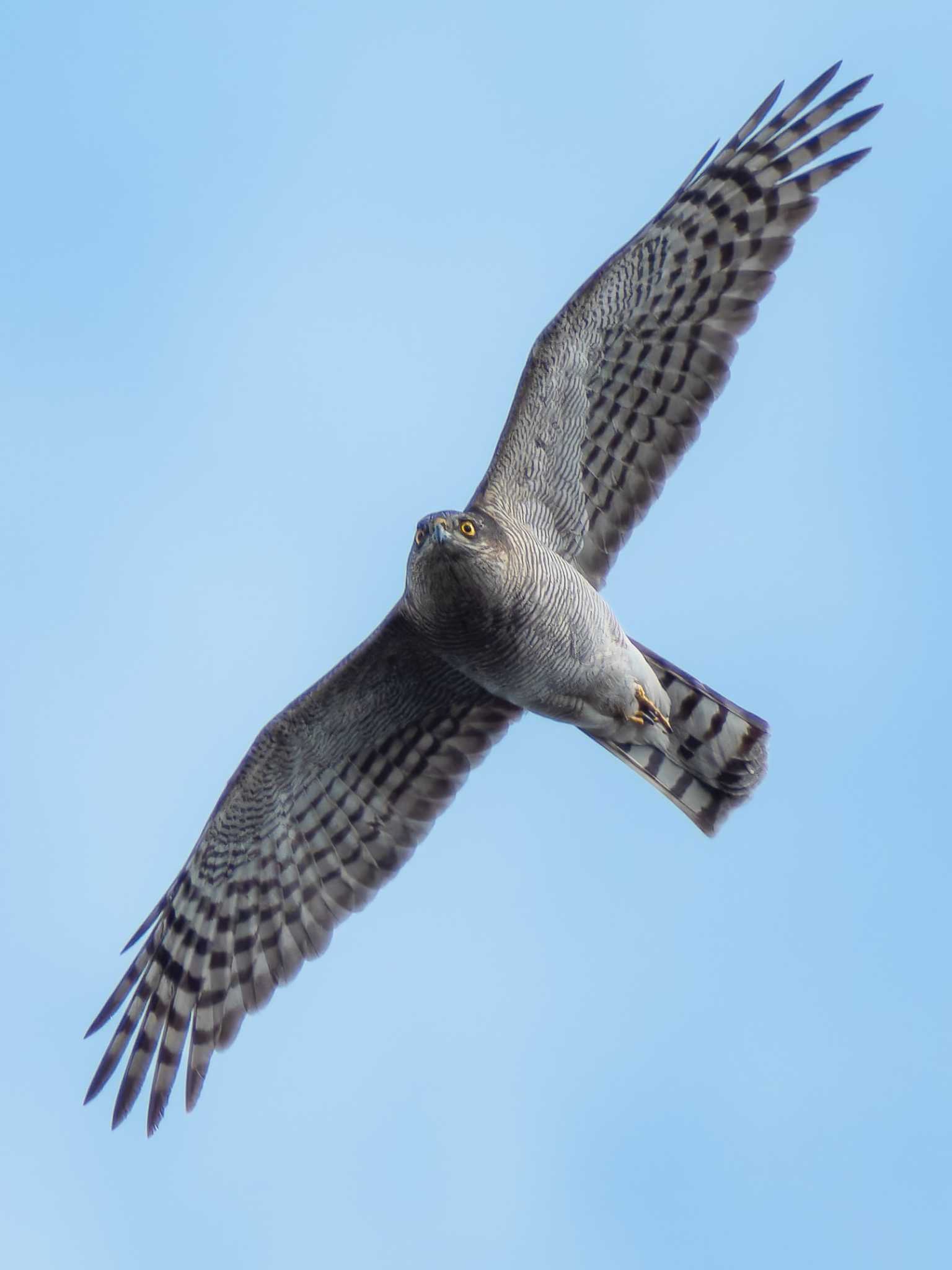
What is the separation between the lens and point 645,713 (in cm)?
1243

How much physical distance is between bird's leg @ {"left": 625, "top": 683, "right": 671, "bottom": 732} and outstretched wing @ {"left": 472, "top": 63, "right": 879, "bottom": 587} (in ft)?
3.18

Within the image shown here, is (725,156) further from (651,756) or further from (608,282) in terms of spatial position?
(651,756)

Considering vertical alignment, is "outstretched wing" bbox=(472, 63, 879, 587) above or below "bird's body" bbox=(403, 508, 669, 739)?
above

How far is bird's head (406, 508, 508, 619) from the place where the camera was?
11.2 meters

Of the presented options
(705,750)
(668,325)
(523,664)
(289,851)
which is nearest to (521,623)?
(523,664)

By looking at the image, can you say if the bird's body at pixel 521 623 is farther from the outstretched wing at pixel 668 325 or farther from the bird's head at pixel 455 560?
the outstretched wing at pixel 668 325

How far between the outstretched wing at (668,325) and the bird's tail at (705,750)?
1.17 m

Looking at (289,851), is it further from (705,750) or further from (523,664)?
(705,750)

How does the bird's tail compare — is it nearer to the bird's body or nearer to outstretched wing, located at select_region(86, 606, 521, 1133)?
the bird's body

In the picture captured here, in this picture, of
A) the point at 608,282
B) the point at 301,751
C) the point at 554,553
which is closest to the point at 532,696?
the point at 554,553

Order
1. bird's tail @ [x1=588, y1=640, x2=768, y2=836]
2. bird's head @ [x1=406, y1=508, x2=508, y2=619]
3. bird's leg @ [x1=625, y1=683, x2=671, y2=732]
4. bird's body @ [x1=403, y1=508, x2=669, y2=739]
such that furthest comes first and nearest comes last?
bird's tail @ [x1=588, y1=640, x2=768, y2=836] → bird's leg @ [x1=625, y1=683, x2=671, y2=732] → bird's body @ [x1=403, y1=508, x2=669, y2=739] → bird's head @ [x1=406, y1=508, x2=508, y2=619]

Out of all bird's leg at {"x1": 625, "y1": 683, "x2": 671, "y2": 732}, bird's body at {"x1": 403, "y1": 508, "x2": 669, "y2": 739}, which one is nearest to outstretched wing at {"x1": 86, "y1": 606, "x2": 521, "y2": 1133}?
bird's body at {"x1": 403, "y1": 508, "x2": 669, "y2": 739}

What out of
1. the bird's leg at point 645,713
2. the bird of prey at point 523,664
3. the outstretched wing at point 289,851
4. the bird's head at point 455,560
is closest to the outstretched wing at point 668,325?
the bird of prey at point 523,664

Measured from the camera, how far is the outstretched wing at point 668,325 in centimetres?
1212
